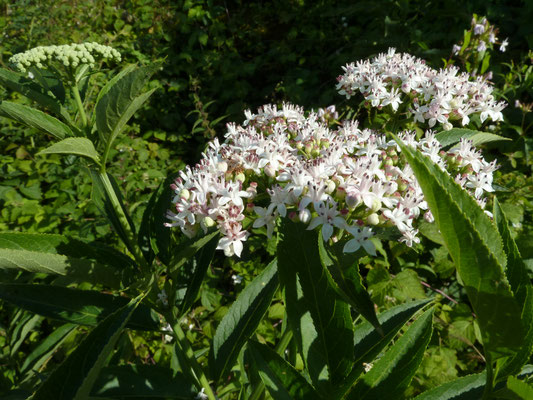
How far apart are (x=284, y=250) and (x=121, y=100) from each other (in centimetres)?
54

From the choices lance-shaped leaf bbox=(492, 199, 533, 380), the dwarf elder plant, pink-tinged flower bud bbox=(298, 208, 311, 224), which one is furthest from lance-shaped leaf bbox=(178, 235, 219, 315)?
lance-shaped leaf bbox=(492, 199, 533, 380)

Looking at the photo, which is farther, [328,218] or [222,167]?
[222,167]

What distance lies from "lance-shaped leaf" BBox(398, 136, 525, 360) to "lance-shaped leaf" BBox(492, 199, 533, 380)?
4.0 inches

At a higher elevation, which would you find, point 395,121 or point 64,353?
point 395,121

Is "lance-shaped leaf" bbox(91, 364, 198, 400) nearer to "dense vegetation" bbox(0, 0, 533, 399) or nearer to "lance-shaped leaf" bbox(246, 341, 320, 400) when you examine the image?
"dense vegetation" bbox(0, 0, 533, 399)

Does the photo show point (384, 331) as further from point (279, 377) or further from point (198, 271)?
point (198, 271)

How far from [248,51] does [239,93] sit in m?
1.21

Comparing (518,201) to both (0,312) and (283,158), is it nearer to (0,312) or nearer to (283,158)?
(283,158)

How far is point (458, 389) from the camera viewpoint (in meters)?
1.01

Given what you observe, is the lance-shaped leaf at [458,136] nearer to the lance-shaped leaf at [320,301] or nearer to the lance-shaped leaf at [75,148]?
the lance-shaped leaf at [320,301]

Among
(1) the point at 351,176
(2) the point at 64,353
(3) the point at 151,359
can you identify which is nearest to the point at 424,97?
(1) the point at 351,176

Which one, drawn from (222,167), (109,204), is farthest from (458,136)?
(109,204)

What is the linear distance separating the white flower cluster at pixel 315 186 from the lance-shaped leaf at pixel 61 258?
206mm

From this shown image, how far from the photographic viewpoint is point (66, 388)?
0.64 meters
